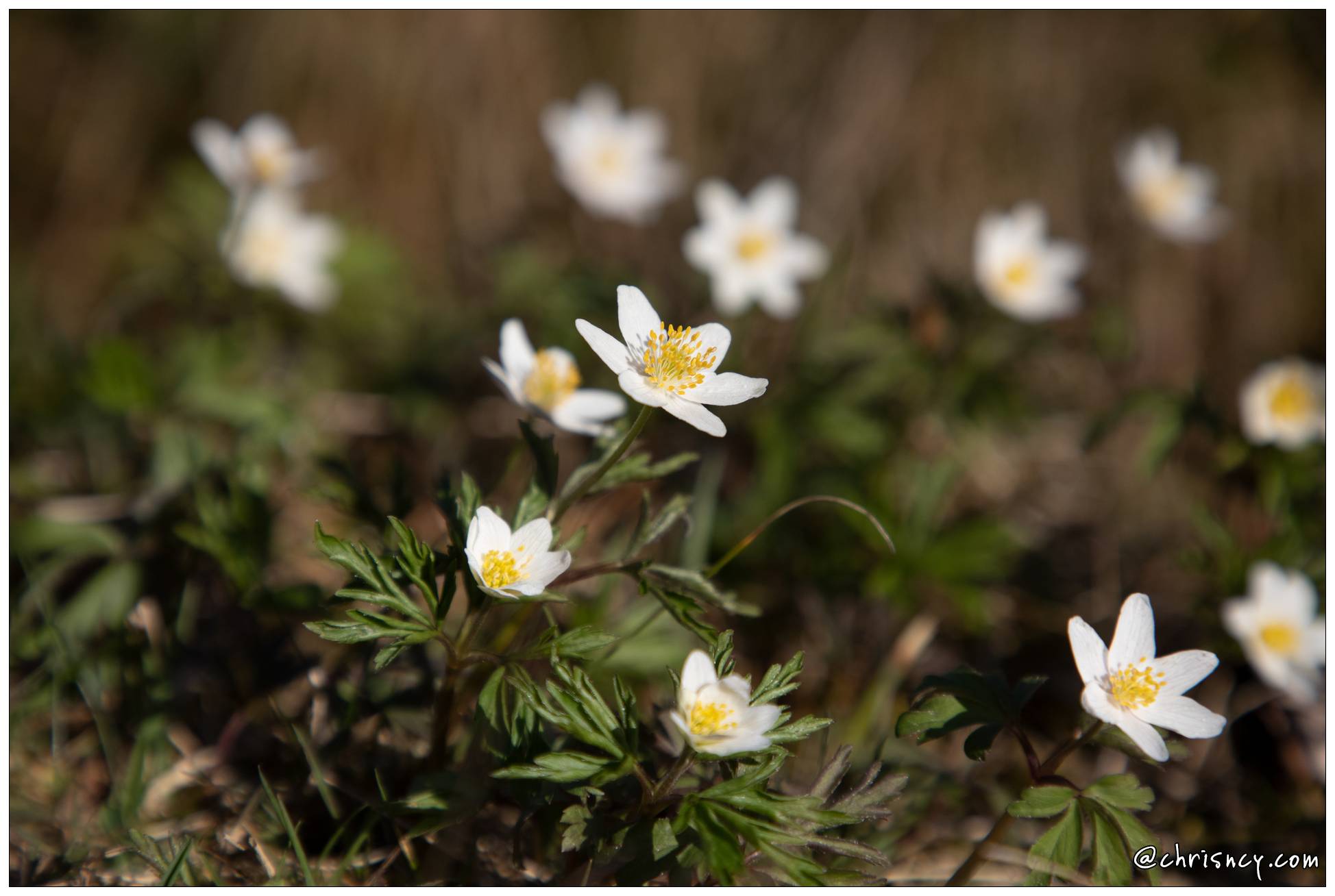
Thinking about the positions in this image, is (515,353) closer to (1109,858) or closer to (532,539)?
(532,539)

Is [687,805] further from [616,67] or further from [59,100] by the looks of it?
[59,100]

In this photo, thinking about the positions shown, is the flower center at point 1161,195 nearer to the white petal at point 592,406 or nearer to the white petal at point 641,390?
the white petal at point 592,406

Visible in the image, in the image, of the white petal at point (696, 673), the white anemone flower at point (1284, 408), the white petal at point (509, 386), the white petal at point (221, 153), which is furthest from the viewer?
the white anemone flower at point (1284, 408)

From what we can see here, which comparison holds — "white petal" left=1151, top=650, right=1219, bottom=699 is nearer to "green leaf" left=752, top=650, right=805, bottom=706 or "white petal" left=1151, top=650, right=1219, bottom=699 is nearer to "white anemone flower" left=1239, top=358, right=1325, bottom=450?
"green leaf" left=752, top=650, right=805, bottom=706

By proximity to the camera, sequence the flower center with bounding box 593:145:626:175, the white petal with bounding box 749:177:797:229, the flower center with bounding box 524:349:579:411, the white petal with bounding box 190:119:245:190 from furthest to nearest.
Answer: the flower center with bounding box 593:145:626:175 → the white petal with bounding box 749:177:797:229 → the white petal with bounding box 190:119:245:190 → the flower center with bounding box 524:349:579:411

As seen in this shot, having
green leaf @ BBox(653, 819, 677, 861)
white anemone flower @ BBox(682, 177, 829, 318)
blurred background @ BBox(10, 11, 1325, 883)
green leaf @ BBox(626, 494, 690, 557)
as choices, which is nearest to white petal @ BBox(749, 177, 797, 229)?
white anemone flower @ BBox(682, 177, 829, 318)

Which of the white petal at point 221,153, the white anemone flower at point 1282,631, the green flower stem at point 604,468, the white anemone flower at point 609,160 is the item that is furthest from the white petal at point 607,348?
the white anemone flower at point 609,160
